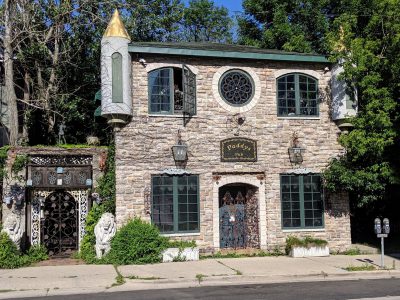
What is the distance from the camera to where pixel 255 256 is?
1534 centimetres

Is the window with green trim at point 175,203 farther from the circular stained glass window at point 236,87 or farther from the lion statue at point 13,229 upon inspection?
the lion statue at point 13,229

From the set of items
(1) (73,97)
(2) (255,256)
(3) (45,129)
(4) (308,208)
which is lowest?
(2) (255,256)

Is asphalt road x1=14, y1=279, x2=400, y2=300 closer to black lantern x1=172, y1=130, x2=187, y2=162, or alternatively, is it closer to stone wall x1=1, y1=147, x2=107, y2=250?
black lantern x1=172, y1=130, x2=187, y2=162

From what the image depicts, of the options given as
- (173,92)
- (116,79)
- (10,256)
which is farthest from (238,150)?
(10,256)

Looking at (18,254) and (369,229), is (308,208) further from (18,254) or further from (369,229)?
(18,254)

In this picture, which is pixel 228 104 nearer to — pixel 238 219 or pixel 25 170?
pixel 238 219

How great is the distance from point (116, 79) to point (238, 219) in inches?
238

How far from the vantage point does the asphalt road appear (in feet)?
31.6

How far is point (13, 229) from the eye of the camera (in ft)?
46.4

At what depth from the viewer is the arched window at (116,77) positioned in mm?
14719

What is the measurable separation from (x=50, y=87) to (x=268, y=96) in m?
10.2

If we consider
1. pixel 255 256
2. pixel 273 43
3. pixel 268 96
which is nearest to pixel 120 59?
pixel 268 96

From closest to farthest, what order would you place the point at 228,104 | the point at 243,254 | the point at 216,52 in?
Answer: the point at 243,254 → the point at 216,52 → the point at 228,104

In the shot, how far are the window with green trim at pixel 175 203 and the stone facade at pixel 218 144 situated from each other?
0.70ft
